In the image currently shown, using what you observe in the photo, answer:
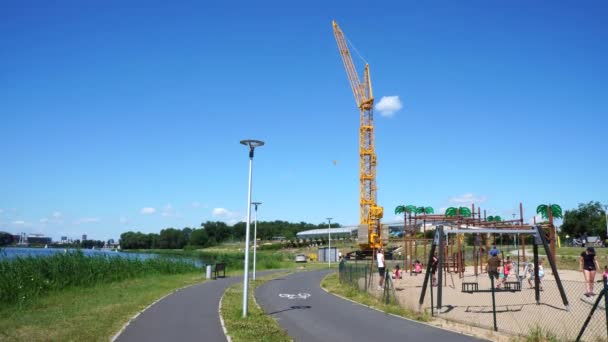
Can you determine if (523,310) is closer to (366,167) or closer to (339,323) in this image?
(339,323)

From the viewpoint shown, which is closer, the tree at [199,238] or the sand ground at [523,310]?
the sand ground at [523,310]

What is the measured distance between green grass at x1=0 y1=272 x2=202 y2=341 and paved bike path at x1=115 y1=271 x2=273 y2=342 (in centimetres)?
47

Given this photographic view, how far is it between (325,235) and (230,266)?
277 ft

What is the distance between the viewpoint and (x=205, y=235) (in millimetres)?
162250

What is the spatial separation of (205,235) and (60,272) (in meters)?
141

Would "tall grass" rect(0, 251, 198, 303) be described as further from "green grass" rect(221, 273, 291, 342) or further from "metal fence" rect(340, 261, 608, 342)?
"metal fence" rect(340, 261, 608, 342)

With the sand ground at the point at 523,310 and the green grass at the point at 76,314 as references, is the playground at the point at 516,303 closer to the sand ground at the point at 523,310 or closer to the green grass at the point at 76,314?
the sand ground at the point at 523,310

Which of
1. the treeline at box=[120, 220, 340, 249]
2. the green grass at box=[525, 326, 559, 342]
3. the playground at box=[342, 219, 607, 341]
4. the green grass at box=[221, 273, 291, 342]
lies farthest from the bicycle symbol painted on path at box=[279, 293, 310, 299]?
the treeline at box=[120, 220, 340, 249]

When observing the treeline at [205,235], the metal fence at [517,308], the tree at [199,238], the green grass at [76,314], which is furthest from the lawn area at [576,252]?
the tree at [199,238]

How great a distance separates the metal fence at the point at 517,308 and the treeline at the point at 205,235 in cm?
13700

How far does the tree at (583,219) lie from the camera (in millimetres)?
86500

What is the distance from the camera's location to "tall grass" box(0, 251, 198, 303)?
791 inches

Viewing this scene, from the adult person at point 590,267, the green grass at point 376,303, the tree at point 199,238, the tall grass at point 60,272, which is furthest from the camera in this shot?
the tree at point 199,238

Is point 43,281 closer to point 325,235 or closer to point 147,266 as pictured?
Answer: point 147,266
